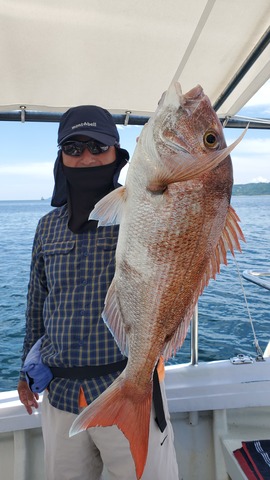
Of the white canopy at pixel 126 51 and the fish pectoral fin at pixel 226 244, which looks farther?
the white canopy at pixel 126 51

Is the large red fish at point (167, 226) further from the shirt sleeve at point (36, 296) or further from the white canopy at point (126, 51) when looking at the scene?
the white canopy at point (126, 51)

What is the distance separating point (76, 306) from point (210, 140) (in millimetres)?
1058

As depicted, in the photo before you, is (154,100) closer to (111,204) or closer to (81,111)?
(81,111)

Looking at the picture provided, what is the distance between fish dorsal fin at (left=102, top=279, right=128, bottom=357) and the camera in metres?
1.55

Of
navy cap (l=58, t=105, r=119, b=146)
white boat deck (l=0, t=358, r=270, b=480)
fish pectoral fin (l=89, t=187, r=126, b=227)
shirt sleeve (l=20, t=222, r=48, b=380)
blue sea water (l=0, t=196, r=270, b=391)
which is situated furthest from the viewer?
blue sea water (l=0, t=196, r=270, b=391)

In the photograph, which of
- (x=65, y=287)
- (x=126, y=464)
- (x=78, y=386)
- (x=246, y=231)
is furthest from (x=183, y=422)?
(x=246, y=231)

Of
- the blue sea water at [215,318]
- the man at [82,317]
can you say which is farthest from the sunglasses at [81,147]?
the blue sea water at [215,318]

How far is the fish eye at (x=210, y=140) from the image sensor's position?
1.42m

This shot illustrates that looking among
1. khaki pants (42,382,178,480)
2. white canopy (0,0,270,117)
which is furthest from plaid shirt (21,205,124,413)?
white canopy (0,0,270,117)

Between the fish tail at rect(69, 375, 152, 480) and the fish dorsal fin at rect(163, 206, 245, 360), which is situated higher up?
the fish dorsal fin at rect(163, 206, 245, 360)

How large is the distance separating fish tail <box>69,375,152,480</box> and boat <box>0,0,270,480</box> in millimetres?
1279

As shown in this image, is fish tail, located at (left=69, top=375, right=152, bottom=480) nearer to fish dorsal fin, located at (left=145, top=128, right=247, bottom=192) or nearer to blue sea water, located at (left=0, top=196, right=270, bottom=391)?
fish dorsal fin, located at (left=145, top=128, right=247, bottom=192)

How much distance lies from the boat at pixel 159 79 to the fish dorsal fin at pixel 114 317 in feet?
4.39

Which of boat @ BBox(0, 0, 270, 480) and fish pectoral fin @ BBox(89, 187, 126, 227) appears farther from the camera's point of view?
boat @ BBox(0, 0, 270, 480)
